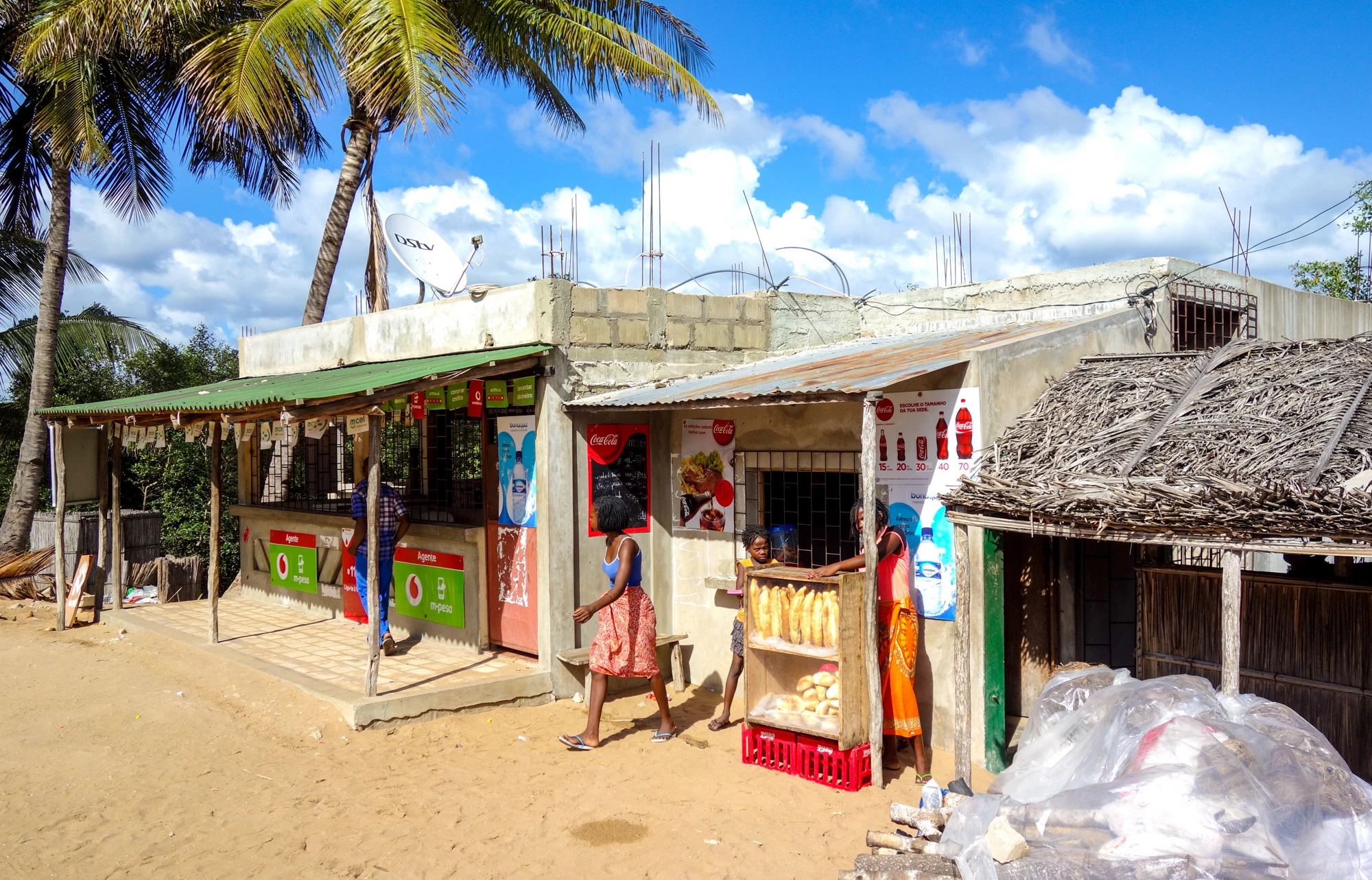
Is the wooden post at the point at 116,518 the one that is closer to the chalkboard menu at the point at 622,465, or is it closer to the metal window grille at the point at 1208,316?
the chalkboard menu at the point at 622,465

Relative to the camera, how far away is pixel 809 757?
6844 millimetres

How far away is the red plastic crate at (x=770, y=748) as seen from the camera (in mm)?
6992

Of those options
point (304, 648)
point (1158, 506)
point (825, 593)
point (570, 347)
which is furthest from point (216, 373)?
point (1158, 506)

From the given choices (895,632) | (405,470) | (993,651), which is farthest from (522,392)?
(993,651)

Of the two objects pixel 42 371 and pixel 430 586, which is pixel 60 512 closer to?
pixel 42 371

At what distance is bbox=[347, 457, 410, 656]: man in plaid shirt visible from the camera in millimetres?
9852

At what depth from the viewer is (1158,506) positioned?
492 cm

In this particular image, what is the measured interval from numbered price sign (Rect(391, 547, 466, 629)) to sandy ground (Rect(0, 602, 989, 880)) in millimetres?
1815

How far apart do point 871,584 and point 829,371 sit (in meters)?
1.78

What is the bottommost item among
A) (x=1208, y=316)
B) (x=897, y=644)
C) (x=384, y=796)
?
(x=384, y=796)

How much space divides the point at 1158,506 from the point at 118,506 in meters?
11.4

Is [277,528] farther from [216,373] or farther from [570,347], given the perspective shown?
[216,373]

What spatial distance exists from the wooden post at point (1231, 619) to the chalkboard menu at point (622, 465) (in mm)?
5207

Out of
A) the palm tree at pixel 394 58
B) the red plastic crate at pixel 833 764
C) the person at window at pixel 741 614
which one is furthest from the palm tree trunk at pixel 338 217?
the red plastic crate at pixel 833 764
